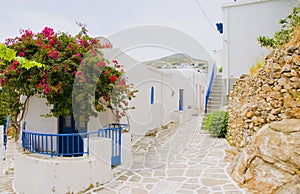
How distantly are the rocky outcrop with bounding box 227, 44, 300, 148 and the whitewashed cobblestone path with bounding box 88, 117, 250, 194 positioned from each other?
4.72 ft

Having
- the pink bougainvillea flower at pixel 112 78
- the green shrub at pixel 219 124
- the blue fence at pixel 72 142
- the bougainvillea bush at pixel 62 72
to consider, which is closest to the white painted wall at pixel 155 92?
the bougainvillea bush at pixel 62 72

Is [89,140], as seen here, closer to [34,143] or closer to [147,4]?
[34,143]

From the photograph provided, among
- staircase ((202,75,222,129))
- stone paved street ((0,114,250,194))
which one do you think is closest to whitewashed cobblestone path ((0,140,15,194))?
stone paved street ((0,114,250,194))

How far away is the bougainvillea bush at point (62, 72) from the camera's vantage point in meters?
7.03

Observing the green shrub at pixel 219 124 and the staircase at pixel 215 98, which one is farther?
the staircase at pixel 215 98

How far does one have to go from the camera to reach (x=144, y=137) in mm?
12898

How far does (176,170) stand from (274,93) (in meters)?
3.49

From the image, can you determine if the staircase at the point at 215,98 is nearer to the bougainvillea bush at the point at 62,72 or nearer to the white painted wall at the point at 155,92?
the white painted wall at the point at 155,92

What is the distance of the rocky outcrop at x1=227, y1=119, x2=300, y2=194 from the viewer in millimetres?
5344

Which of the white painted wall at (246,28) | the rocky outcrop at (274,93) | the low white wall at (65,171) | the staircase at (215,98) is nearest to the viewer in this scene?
the rocky outcrop at (274,93)

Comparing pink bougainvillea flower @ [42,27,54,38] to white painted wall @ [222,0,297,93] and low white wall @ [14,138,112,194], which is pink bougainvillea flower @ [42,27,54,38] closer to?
low white wall @ [14,138,112,194]

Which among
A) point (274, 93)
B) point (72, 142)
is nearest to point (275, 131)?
point (274, 93)

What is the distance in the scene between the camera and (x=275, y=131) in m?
5.88

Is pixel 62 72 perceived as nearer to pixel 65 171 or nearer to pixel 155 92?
pixel 65 171
